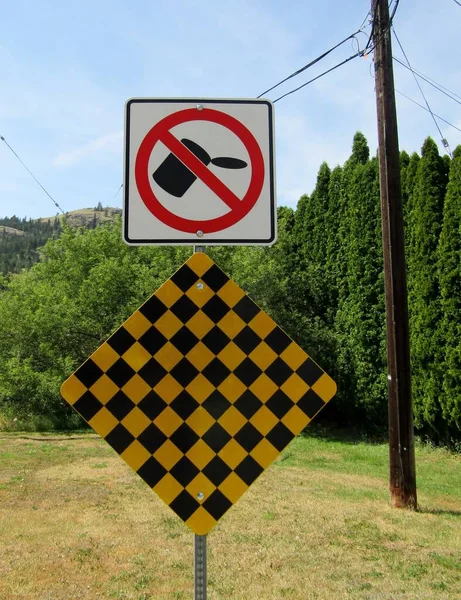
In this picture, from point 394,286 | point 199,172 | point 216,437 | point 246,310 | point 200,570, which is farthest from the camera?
point 394,286

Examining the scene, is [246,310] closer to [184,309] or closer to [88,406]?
[184,309]

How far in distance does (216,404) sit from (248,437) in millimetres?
190

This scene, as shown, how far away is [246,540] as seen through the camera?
5.64m

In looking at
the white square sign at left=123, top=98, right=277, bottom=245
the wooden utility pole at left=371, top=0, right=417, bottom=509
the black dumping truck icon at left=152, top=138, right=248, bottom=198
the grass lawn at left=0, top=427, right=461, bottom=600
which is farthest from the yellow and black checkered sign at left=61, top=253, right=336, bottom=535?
the wooden utility pole at left=371, top=0, right=417, bottom=509

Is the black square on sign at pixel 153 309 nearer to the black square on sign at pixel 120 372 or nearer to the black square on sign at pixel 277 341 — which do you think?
the black square on sign at pixel 120 372

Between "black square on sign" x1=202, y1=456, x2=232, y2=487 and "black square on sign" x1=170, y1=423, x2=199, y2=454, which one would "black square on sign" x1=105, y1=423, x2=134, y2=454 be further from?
"black square on sign" x1=202, y1=456, x2=232, y2=487

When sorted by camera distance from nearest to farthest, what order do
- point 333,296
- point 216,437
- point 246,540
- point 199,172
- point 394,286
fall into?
point 216,437 < point 199,172 < point 246,540 < point 394,286 < point 333,296

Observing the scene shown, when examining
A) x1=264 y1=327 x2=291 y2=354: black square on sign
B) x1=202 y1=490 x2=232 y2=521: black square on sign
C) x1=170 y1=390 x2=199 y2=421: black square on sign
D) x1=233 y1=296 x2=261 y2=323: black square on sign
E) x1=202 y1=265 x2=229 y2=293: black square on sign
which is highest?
x1=202 y1=265 x2=229 y2=293: black square on sign

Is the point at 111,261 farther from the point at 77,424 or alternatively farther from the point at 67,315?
the point at 77,424

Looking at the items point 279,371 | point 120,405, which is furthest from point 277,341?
point 120,405

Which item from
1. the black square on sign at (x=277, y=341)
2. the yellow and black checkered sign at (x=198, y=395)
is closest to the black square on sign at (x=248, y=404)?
the yellow and black checkered sign at (x=198, y=395)

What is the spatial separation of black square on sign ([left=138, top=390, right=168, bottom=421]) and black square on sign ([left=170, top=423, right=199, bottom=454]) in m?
0.11

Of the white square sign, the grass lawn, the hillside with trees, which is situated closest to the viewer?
the white square sign

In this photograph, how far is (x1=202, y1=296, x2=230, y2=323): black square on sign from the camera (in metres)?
2.49
